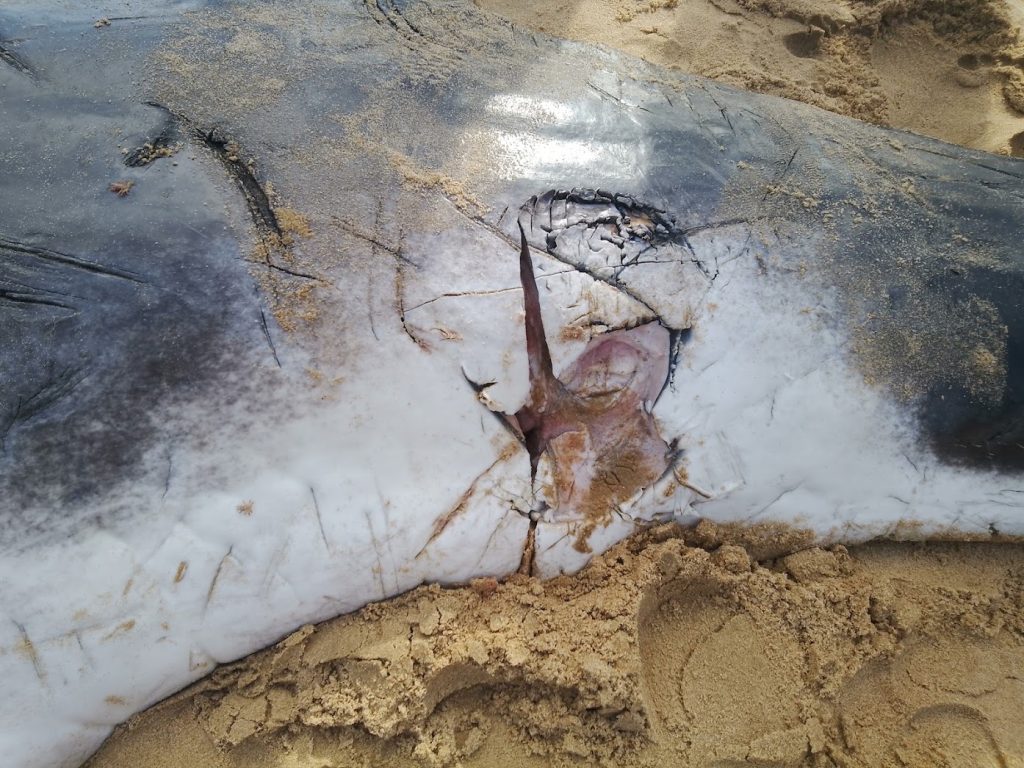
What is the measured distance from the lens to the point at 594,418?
162 cm

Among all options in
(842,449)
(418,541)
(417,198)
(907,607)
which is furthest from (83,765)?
(907,607)

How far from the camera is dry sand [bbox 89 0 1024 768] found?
1.58m

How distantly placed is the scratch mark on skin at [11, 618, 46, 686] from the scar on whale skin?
106cm

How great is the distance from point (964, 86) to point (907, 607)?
2.42 m

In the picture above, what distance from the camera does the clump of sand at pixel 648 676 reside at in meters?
1.58

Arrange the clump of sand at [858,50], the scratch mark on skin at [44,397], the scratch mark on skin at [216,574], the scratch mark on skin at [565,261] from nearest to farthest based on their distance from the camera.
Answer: the scratch mark on skin at [44,397] < the scratch mark on skin at [216,574] < the scratch mark on skin at [565,261] < the clump of sand at [858,50]

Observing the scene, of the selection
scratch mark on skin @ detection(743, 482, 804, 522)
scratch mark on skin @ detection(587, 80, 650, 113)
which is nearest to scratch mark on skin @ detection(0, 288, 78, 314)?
scratch mark on skin @ detection(587, 80, 650, 113)

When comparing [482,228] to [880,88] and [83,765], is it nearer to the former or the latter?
[83,765]

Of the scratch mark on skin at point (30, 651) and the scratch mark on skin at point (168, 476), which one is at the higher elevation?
the scratch mark on skin at point (168, 476)

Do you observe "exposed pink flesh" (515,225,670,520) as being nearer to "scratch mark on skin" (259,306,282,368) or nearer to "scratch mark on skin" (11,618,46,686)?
"scratch mark on skin" (259,306,282,368)

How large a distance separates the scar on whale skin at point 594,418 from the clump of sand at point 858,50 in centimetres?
191

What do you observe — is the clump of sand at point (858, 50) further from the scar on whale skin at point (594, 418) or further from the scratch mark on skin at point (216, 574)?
the scratch mark on skin at point (216, 574)

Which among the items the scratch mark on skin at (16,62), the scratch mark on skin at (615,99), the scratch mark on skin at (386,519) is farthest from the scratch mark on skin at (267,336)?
the scratch mark on skin at (615,99)

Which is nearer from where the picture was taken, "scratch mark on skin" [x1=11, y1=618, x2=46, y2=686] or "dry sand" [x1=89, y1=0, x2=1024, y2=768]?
"scratch mark on skin" [x1=11, y1=618, x2=46, y2=686]
